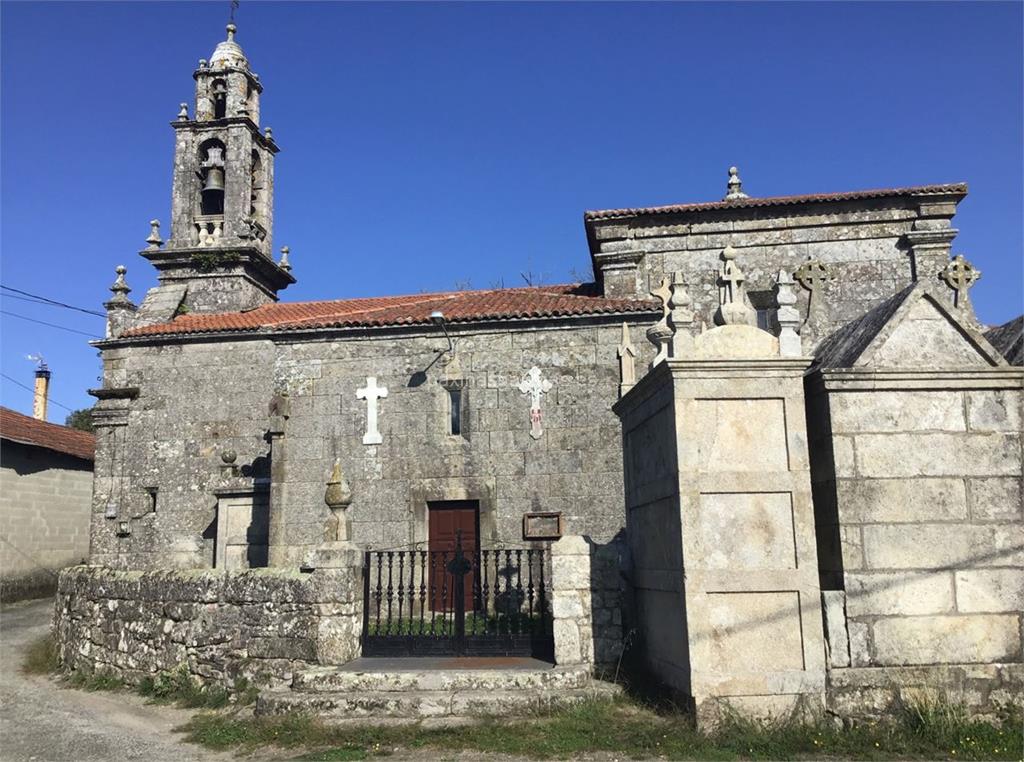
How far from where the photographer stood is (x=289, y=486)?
1423cm

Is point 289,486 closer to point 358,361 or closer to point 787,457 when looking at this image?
point 358,361

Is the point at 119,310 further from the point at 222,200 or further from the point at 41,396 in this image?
the point at 41,396

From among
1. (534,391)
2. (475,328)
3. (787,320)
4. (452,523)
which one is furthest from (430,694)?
(475,328)

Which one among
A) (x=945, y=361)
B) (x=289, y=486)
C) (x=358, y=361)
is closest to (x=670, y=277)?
(x=358, y=361)

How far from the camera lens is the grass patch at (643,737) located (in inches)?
216

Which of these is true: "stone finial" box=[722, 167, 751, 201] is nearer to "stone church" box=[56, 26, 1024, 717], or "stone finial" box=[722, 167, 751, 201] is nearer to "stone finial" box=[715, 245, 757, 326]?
"stone church" box=[56, 26, 1024, 717]

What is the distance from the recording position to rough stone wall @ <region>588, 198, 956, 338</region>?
1527 centimetres

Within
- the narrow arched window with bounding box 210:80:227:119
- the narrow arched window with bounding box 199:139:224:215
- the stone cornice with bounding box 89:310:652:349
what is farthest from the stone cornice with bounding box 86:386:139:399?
the narrow arched window with bounding box 210:80:227:119

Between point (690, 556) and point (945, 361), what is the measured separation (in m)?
2.68

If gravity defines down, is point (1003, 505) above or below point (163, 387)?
below

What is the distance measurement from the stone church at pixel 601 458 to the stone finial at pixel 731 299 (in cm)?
3

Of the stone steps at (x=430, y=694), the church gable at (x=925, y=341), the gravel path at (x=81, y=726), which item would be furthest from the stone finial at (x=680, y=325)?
the gravel path at (x=81, y=726)

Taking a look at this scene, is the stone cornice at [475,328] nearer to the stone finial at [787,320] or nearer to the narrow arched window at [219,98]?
the stone finial at [787,320]

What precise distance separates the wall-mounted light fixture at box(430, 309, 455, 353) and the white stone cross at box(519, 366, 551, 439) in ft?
4.95
